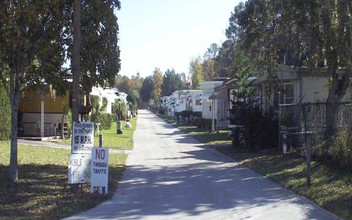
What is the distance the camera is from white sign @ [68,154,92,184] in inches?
334

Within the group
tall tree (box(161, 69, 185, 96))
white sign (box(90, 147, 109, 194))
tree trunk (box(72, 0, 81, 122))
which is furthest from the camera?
tall tree (box(161, 69, 185, 96))

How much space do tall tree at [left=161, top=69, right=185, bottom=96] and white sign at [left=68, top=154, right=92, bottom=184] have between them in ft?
341

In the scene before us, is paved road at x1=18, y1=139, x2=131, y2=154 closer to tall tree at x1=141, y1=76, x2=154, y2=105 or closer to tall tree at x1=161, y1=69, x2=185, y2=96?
tall tree at x1=161, y1=69, x2=185, y2=96

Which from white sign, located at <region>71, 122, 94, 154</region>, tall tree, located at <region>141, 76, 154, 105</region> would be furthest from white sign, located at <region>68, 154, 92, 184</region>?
tall tree, located at <region>141, 76, 154, 105</region>

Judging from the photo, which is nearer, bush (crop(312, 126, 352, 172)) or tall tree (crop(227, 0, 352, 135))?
bush (crop(312, 126, 352, 172))

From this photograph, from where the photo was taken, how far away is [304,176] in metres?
10.3

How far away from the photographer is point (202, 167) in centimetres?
1286

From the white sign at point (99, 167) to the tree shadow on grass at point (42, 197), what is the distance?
33 cm

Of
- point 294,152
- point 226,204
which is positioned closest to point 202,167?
point 294,152

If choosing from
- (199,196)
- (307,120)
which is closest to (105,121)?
(307,120)

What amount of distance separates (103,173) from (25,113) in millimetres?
13479

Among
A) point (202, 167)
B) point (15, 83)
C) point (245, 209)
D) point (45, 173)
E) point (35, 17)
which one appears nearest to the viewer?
point (245, 209)

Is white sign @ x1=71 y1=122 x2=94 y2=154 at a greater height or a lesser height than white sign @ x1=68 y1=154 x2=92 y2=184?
greater

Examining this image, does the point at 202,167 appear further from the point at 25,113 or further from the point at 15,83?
the point at 25,113
